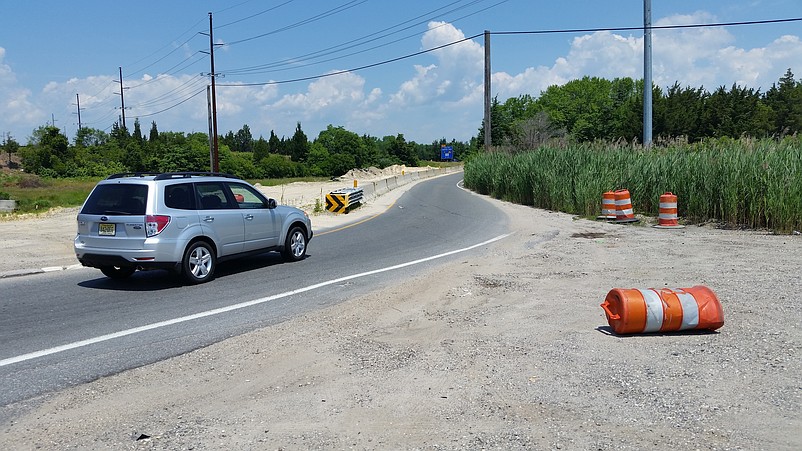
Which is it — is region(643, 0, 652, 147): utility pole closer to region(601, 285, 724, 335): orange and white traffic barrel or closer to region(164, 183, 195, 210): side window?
region(164, 183, 195, 210): side window

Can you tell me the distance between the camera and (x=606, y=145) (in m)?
26.3

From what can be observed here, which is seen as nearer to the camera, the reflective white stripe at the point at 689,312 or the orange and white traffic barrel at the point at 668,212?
the reflective white stripe at the point at 689,312

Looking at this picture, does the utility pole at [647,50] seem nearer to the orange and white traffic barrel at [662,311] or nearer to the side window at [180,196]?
the side window at [180,196]

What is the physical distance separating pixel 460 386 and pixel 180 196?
654cm

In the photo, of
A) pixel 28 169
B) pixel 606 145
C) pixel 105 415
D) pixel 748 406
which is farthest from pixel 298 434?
pixel 28 169

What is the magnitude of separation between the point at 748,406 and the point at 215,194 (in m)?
8.55

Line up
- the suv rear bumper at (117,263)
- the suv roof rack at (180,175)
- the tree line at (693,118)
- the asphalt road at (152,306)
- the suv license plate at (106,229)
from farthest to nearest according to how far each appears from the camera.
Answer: the tree line at (693,118), the suv roof rack at (180,175), the suv license plate at (106,229), the suv rear bumper at (117,263), the asphalt road at (152,306)

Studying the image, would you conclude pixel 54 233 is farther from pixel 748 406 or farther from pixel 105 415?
pixel 748 406

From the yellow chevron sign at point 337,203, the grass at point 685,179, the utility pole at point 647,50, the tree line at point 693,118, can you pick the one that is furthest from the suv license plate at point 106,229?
the tree line at point 693,118

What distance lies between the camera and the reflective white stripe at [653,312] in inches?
252

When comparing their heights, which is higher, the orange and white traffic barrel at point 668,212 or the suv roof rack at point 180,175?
the suv roof rack at point 180,175

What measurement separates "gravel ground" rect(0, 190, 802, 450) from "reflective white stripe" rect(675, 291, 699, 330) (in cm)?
14

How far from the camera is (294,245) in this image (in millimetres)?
12391

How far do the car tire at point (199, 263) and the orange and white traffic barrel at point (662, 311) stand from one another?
628cm
